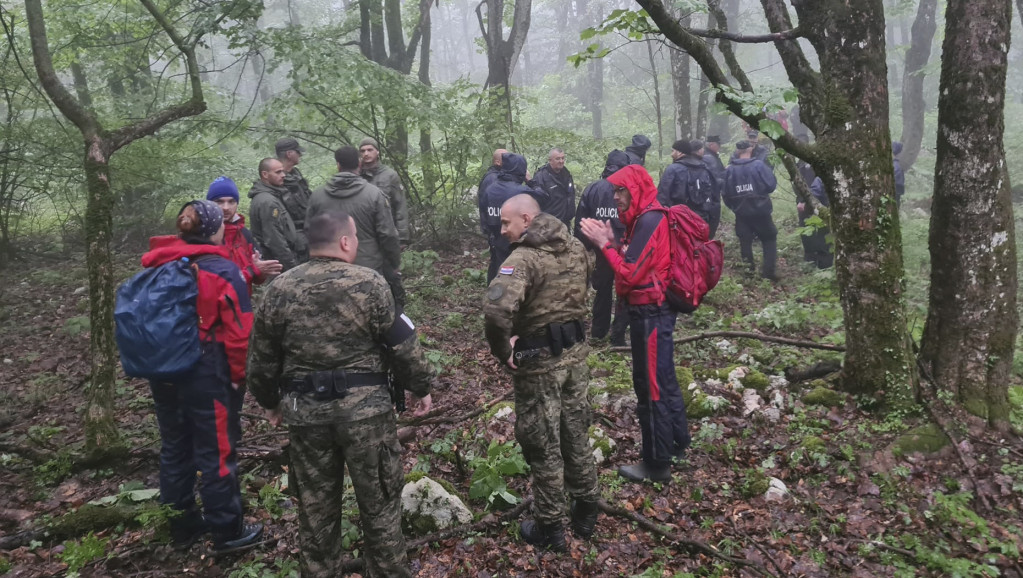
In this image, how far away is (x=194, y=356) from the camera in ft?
12.6

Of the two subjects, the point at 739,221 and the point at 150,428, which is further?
the point at 739,221

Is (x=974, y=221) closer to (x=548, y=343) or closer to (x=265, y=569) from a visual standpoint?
(x=548, y=343)

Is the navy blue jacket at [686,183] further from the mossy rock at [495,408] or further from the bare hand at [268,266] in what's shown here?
the bare hand at [268,266]

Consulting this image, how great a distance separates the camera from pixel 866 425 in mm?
4984

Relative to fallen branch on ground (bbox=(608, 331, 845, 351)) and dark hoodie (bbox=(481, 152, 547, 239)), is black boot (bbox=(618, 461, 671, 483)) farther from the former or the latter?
dark hoodie (bbox=(481, 152, 547, 239))

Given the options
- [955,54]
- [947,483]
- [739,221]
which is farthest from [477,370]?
[739,221]

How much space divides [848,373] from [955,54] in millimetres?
2779

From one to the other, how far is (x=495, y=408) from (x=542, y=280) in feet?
7.70

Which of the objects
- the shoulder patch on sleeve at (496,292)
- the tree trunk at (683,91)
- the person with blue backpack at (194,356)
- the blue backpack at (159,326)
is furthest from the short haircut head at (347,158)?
the tree trunk at (683,91)

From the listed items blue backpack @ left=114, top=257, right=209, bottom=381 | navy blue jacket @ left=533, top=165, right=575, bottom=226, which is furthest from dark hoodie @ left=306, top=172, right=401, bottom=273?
blue backpack @ left=114, top=257, right=209, bottom=381

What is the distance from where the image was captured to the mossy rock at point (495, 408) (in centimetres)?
576

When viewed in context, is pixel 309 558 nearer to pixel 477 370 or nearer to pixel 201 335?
pixel 201 335

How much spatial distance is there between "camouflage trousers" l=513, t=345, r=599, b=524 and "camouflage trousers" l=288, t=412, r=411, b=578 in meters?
0.91

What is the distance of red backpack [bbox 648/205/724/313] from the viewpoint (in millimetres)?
4746
